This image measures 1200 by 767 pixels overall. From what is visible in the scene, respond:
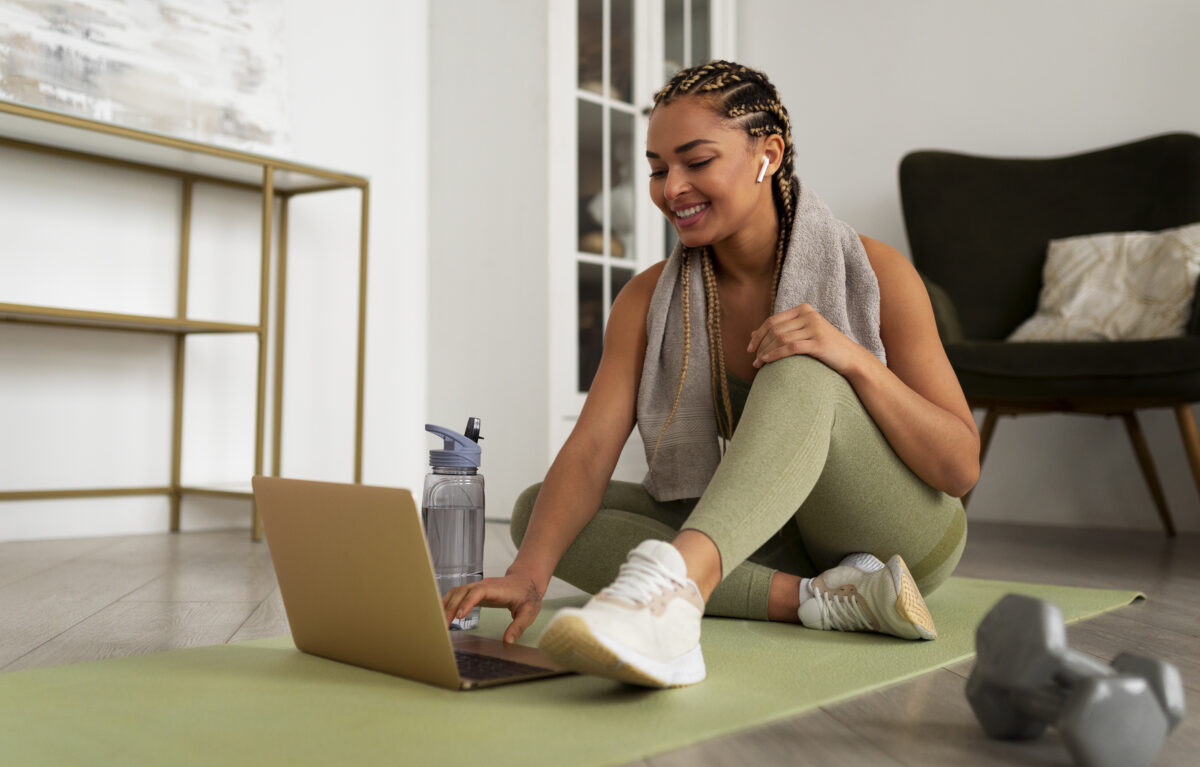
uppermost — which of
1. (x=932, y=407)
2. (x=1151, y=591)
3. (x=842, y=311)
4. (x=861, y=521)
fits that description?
(x=842, y=311)

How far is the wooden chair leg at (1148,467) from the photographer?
2455 millimetres

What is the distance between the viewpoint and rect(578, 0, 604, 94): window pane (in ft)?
9.36

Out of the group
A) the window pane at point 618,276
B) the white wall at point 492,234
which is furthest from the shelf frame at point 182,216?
the window pane at point 618,276

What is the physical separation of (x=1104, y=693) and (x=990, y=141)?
8.57 feet

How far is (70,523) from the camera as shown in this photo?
2.24 m

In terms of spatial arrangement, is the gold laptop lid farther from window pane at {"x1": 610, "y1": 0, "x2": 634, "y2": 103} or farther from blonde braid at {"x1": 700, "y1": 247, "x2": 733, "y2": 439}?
window pane at {"x1": 610, "y1": 0, "x2": 634, "y2": 103}

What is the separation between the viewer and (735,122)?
1.10 metres

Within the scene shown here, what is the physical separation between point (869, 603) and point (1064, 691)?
395 millimetres

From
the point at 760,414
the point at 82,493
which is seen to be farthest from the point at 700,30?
the point at 760,414

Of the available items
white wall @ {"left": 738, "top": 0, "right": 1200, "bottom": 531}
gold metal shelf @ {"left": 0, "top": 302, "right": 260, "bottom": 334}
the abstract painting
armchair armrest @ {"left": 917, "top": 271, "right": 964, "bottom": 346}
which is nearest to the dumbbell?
armchair armrest @ {"left": 917, "top": 271, "right": 964, "bottom": 346}

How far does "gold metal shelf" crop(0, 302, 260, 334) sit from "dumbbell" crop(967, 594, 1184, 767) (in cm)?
168

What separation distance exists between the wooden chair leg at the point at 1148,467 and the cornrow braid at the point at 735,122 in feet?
5.26

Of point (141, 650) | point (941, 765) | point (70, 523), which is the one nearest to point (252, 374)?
point (70, 523)

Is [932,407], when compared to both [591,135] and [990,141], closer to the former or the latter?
[591,135]
